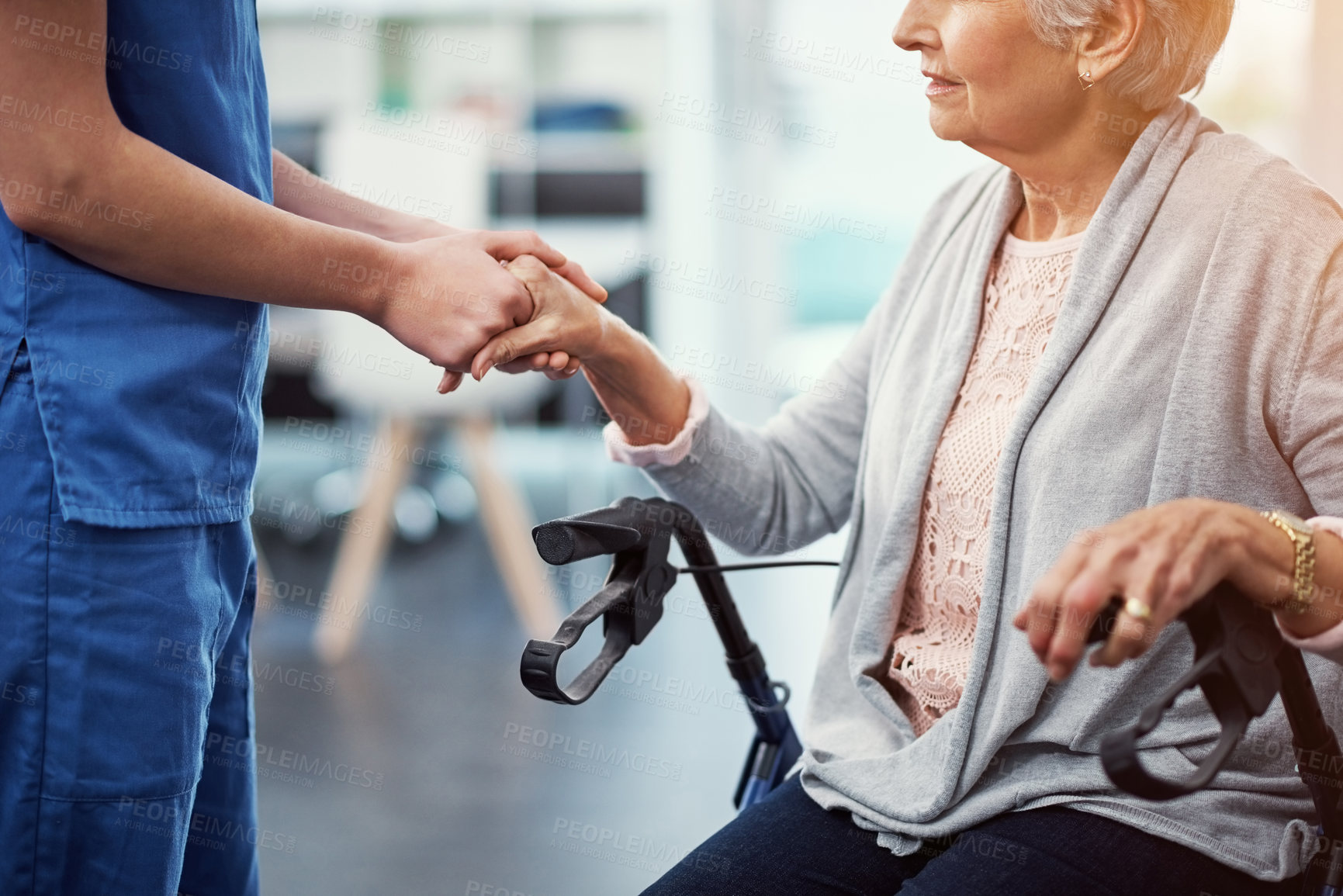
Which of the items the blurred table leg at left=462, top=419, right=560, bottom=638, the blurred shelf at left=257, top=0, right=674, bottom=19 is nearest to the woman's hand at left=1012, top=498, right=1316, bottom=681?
the blurred table leg at left=462, top=419, right=560, bottom=638

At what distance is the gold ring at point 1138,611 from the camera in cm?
74

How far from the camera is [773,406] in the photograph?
199 inches

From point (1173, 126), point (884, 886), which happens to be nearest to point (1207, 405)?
point (1173, 126)

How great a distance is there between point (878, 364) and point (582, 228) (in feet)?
13.6

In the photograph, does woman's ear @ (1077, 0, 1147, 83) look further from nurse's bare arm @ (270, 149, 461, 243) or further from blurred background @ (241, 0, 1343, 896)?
blurred background @ (241, 0, 1343, 896)

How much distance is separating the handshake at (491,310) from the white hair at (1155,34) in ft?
1.80

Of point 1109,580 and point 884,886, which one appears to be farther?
point 884,886

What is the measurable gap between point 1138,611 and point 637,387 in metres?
0.68

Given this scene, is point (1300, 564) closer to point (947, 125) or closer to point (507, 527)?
point (947, 125)

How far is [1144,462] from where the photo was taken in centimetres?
105

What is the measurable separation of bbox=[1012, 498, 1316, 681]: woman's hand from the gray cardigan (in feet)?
0.67

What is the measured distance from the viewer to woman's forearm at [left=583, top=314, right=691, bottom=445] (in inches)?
51.6

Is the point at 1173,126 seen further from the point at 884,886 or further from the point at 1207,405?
the point at 884,886

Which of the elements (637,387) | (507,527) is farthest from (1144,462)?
(507,527)
